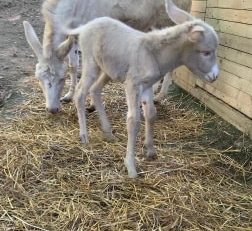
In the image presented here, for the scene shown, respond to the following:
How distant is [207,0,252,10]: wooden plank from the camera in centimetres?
454

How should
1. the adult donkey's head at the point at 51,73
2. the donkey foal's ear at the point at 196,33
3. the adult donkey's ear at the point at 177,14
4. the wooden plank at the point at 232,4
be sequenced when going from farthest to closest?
the adult donkey's head at the point at 51,73 → the wooden plank at the point at 232,4 → the adult donkey's ear at the point at 177,14 → the donkey foal's ear at the point at 196,33

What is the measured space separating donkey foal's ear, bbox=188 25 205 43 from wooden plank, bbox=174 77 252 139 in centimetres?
139

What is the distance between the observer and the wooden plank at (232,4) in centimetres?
454

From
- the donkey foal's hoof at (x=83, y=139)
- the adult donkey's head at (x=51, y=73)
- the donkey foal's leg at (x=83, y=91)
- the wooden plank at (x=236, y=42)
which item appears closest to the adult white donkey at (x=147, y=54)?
the donkey foal's leg at (x=83, y=91)

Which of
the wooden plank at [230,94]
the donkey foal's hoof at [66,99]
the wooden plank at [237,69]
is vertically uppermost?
the wooden plank at [237,69]

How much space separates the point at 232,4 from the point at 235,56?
60 centimetres

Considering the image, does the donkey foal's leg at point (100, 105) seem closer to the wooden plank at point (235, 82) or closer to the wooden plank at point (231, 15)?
the wooden plank at point (235, 82)

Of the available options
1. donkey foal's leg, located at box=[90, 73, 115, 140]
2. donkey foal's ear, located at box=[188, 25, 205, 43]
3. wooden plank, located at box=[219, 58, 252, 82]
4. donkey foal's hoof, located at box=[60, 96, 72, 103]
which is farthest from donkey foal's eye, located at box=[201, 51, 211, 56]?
donkey foal's hoof, located at box=[60, 96, 72, 103]

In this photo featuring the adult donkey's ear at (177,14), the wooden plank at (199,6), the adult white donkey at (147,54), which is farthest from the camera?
the wooden plank at (199,6)

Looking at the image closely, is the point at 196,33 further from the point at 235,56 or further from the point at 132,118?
the point at 235,56

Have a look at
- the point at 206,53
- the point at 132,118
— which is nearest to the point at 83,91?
the point at 132,118

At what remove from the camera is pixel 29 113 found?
17.4 feet

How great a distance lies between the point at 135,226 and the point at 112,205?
0.31 metres

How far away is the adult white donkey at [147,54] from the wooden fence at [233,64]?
96cm
